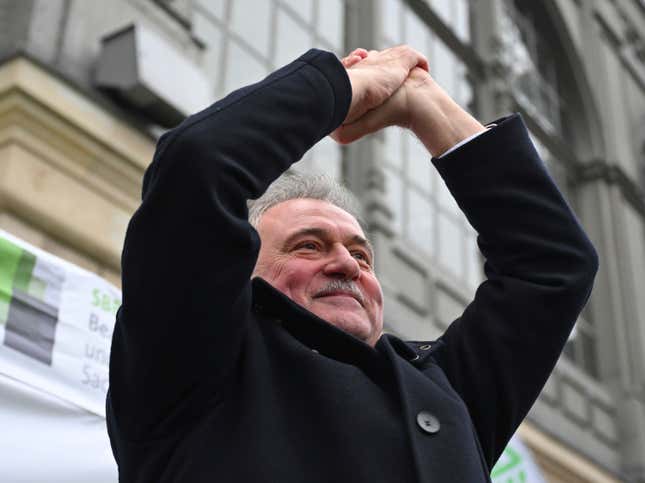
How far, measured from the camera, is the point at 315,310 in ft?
5.52

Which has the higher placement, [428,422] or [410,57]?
[410,57]

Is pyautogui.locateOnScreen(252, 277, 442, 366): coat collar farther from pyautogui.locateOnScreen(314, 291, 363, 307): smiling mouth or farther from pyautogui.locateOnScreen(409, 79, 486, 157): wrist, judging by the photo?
pyautogui.locateOnScreen(409, 79, 486, 157): wrist

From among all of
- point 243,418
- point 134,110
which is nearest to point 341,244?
point 243,418

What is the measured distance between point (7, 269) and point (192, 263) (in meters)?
1.94

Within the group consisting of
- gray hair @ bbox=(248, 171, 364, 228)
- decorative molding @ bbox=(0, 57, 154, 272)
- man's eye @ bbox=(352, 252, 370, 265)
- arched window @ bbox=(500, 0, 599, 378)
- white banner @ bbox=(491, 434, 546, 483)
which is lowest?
arched window @ bbox=(500, 0, 599, 378)

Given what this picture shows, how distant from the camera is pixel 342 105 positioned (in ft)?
5.07

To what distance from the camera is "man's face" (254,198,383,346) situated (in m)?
1.70

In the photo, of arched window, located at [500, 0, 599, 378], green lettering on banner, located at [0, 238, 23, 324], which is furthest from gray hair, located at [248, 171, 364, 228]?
arched window, located at [500, 0, 599, 378]

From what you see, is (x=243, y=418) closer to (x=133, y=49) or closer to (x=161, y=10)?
(x=133, y=49)

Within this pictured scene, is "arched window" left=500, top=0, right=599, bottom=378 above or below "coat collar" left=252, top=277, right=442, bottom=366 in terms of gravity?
below

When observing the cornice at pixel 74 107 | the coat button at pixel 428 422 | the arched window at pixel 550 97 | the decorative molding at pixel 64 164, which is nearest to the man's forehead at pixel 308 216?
the coat button at pixel 428 422

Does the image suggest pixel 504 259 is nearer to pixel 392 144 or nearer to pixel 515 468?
pixel 515 468

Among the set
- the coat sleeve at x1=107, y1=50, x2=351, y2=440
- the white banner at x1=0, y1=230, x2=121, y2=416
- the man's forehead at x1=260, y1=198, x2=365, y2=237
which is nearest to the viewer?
the coat sleeve at x1=107, y1=50, x2=351, y2=440

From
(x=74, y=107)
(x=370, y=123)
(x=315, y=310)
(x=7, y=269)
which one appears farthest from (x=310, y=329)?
(x=74, y=107)
